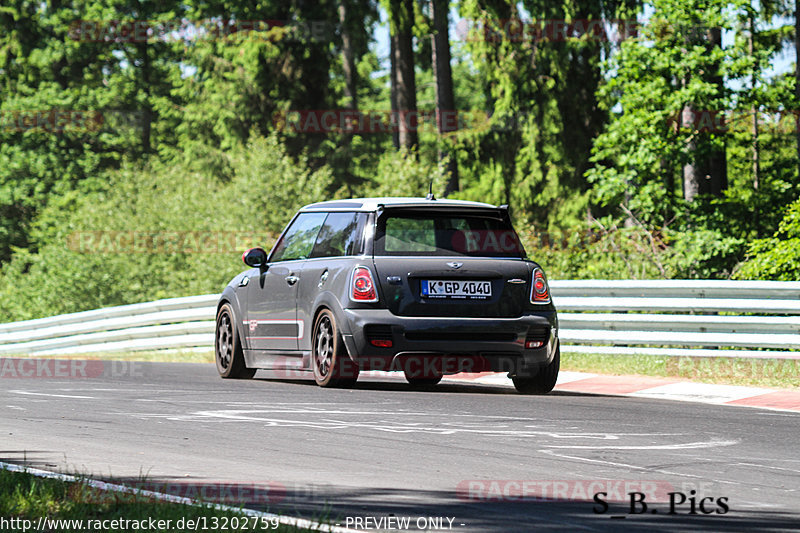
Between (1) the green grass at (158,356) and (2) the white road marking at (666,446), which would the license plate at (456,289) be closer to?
(2) the white road marking at (666,446)

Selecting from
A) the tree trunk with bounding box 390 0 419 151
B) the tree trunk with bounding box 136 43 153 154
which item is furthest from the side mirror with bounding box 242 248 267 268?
the tree trunk with bounding box 136 43 153 154

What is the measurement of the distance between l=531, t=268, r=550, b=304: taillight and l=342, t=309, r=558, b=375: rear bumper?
0.17m

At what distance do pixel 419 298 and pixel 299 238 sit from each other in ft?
7.00

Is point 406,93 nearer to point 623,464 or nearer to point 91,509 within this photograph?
point 623,464

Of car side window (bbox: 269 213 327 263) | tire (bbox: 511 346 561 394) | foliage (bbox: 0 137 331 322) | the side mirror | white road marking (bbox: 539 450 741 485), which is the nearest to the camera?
white road marking (bbox: 539 450 741 485)

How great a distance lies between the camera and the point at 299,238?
1316 centimetres

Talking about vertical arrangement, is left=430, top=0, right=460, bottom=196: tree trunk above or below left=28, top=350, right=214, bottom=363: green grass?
above

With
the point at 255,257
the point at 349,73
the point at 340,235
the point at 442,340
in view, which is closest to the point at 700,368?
the point at 442,340

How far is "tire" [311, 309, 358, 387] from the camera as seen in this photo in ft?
38.2

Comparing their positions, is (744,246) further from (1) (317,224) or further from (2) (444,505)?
(2) (444,505)

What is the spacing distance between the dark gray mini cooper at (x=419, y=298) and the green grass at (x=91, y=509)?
551cm

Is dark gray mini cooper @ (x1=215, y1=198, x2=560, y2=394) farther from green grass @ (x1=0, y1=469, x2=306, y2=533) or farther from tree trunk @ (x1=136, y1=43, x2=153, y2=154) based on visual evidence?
tree trunk @ (x1=136, y1=43, x2=153, y2=154)

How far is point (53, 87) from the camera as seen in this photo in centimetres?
5438

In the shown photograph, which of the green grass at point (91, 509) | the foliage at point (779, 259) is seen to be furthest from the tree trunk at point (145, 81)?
the green grass at point (91, 509)
